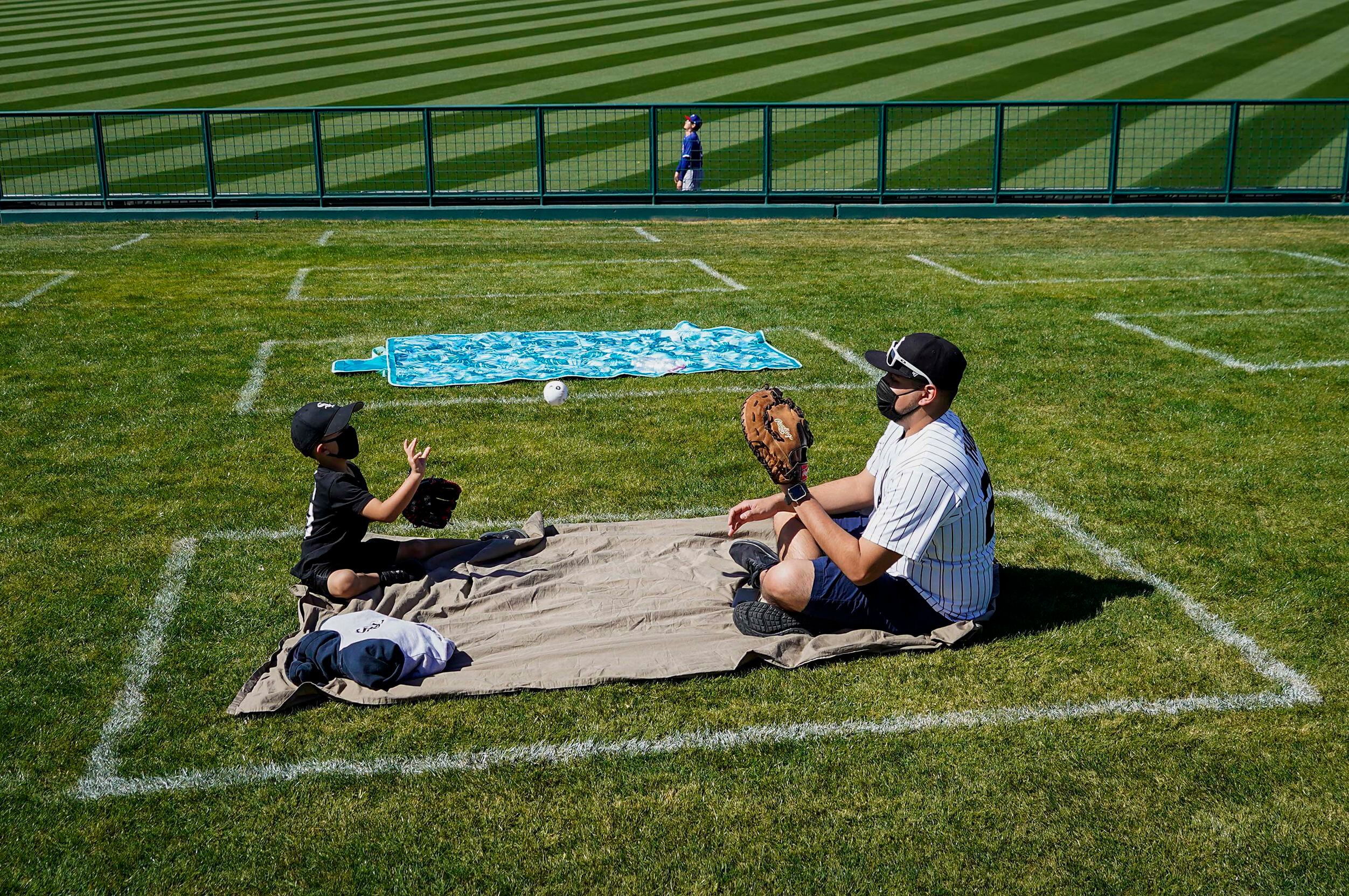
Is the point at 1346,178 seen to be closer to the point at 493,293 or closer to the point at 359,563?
the point at 493,293

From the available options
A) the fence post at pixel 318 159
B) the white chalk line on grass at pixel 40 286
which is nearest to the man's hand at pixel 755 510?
the white chalk line on grass at pixel 40 286

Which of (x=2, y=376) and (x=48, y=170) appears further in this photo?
(x=48, y=170)

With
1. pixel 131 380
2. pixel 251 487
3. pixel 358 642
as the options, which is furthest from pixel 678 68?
pixel 358 642

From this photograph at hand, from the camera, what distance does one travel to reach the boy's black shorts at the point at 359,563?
6.26m

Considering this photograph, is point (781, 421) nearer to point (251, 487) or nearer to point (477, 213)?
point (251, 487)

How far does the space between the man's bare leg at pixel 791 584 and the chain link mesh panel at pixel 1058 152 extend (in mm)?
19286

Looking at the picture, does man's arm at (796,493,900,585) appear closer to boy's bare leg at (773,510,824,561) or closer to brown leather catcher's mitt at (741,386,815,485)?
brown leather catcher's mitt at (741,386,815,485)

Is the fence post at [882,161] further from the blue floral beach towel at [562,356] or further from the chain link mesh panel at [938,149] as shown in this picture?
the blue floral beach towel at [562,356]

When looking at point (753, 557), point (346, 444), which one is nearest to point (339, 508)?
Result: point (346, 444)

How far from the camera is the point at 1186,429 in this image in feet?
30.6

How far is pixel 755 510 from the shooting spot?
6168 mm

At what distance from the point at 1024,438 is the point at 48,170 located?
24124 millimetres

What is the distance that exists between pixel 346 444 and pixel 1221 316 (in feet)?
34.6

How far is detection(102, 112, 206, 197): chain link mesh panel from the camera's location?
23.5 metres
